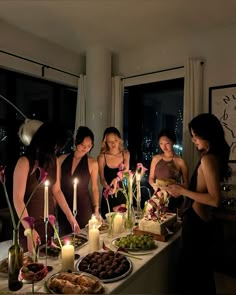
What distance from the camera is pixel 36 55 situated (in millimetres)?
3385

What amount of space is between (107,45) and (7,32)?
4.32 ft

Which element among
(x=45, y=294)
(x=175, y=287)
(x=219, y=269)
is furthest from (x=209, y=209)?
(x=219, y=269)

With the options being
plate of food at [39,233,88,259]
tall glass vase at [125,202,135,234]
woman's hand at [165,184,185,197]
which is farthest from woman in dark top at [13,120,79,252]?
woman's hand at [165,184,185,197]

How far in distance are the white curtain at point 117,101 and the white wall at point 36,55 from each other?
0.61 metres

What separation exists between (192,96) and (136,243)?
2.14 metres

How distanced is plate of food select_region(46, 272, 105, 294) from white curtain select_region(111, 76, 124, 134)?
2.84 metres

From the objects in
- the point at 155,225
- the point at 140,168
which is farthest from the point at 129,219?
the point at 140,168

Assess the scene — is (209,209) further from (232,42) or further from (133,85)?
(133,85)

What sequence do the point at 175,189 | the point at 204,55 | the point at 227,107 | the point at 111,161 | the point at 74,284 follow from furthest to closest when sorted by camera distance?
the point at 204,55, the point at 227,107, the point at 111,161, the point at 175,189, the point at 74,284

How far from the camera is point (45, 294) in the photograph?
104 cm

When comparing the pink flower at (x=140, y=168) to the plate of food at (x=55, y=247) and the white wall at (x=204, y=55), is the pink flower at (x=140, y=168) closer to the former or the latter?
the plate of food at (x=55, y=247)

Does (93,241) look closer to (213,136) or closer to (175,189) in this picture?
(175,189)

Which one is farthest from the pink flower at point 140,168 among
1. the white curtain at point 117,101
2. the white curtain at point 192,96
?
the white curtain at point 117,101

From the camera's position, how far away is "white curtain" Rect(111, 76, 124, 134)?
384cm
